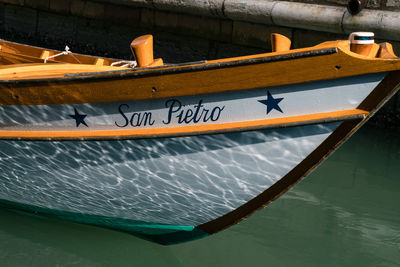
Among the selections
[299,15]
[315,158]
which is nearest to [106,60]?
[299,15]

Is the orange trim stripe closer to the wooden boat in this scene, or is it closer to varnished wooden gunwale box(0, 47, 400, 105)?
the wooden boat

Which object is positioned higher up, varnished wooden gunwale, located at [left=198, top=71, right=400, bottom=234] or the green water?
varnished wooden gunwale, located at [left=198, top=71, right=400, bottom=234]

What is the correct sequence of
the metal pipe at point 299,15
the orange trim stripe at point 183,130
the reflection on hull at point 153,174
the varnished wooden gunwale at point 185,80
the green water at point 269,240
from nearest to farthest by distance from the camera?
the varnished wooden gunwale at point 185,80, the orange trim stripe at point 183,130, the reflection on hull at point 153,174, the green water at point 269,240, the metal pipe at point 299,15

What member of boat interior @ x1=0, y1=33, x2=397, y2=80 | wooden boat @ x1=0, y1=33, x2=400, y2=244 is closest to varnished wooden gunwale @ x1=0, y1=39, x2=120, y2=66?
boat interior @ x1=0, y1=33, x2=397, y2=80

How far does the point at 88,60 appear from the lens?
19.4 ft

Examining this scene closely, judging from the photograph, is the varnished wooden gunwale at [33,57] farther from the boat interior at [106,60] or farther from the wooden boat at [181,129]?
the wooden boat at [181,129]

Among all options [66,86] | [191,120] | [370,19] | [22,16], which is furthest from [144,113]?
[22,16]

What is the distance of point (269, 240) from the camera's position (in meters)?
4.68

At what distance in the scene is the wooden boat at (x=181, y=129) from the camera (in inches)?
127

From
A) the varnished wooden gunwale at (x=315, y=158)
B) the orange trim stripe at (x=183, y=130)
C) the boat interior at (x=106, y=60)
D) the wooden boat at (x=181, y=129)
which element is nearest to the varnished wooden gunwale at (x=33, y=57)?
the boat interior at (x=106, y=60)

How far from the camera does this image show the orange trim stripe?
3307mm

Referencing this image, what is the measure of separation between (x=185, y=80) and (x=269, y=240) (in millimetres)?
1871

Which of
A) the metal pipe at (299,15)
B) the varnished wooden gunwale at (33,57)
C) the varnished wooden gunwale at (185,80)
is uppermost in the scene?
the metal pipe at (299,15)

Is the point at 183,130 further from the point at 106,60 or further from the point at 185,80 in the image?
the point at 106,60
